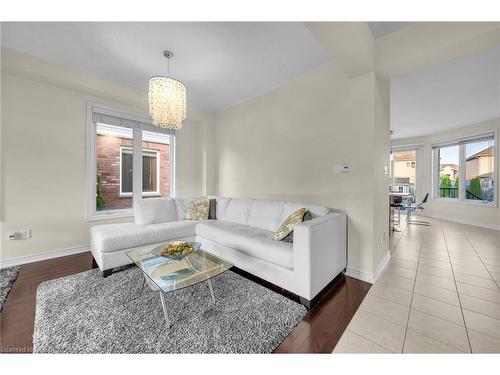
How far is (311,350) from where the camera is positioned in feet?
4.16

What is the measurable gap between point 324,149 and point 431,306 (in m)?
1.90

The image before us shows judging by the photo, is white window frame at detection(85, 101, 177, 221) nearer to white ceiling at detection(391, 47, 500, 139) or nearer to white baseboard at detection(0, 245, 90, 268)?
white baseboard at detection(0, 245, 90, 268)

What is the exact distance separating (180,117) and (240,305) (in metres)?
2.16

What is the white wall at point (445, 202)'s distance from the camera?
4.64 m

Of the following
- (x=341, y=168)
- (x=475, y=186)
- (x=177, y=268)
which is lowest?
(x=177, y=268)

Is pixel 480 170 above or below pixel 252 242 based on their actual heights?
above

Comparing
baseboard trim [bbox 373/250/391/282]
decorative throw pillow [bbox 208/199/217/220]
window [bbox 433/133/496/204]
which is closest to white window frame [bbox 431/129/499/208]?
window [bbox 433/133/496/204]

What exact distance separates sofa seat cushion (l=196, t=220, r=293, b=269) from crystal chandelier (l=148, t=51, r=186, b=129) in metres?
1.52

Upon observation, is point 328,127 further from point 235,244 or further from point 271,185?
point 235,244

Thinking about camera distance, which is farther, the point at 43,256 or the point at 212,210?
the point at 212,210

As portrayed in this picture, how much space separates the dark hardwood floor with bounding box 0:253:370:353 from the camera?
1298mm

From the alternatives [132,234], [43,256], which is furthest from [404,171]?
[43,256]

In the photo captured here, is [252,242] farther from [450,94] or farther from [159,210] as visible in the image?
[450,94]

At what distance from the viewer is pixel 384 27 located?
1.92 meters
